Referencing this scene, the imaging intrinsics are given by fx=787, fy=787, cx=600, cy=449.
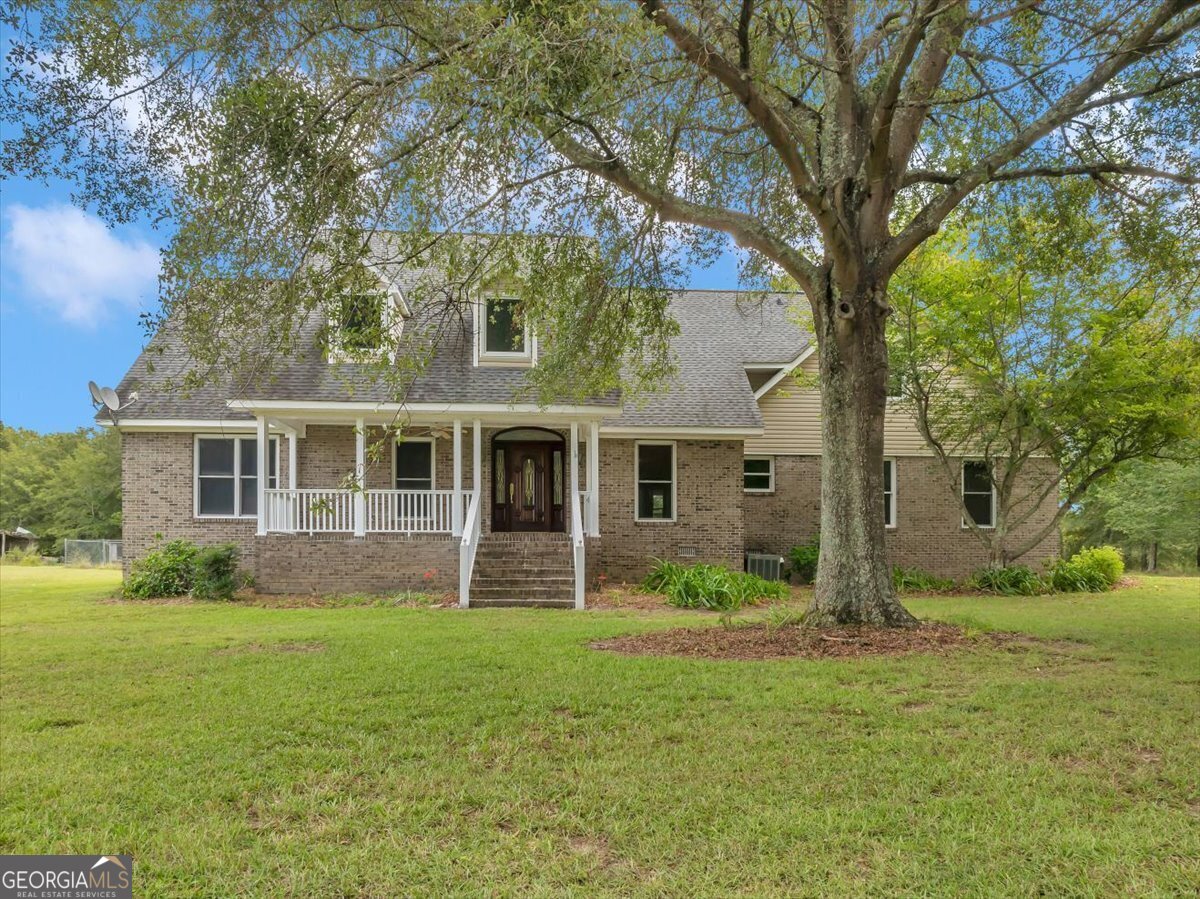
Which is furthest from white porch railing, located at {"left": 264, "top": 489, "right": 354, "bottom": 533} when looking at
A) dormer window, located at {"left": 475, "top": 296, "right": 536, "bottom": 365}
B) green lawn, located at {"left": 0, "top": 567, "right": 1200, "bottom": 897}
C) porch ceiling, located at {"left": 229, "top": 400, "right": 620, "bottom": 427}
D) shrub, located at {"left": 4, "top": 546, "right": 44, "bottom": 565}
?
shrub, located at {"left": 4, "top": 546, "right": 44, "bottom": 565}

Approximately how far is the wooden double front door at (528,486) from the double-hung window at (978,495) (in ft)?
32.0

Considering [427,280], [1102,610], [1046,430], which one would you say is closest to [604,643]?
[427,280]

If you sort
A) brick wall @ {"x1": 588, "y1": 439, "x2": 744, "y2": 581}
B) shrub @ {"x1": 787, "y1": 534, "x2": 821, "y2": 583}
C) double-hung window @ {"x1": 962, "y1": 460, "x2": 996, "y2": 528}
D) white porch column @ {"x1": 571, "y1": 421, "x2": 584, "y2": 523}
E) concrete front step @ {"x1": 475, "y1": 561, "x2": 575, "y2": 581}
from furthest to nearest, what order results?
double-hung window @ {"x1": 962, "y1": 460, "x2": 996, "y2": 528}
shrub @ {"x1": 787, "y1": 534, "x2": 821, "y2": 583}
brick wall @ {"x1": 588, "y1": 439, "x2": 744, "y2": 581}
white porch column @ {"x1": 571, "y1": 421, "x2": 584, "y2": 523}
concrete front step @ {"x1": 475, "y1": 561, "x2": 575, "y2": 581}

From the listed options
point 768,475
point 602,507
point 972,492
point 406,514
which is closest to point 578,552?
point 602,507

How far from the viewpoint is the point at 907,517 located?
1845cm

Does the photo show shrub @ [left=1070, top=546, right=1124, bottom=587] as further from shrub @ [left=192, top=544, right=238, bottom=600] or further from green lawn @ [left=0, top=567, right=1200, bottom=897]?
shrub @ [left=192, top=544, right=238, bottom=600]

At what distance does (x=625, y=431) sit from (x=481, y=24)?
35.9 feet

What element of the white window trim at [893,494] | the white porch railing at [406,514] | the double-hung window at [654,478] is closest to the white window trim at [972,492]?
the white window trim at [893,494]

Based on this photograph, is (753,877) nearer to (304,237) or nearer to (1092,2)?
(304,237)

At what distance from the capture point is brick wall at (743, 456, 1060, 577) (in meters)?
18.2

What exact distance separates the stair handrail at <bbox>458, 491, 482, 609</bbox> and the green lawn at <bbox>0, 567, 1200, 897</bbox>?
4817 millimetres

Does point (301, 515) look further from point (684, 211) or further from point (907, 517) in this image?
point (907, 517)

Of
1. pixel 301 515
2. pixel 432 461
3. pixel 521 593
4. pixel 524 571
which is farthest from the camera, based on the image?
pixel 432 461

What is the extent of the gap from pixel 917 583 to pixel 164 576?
14901 millimetres
